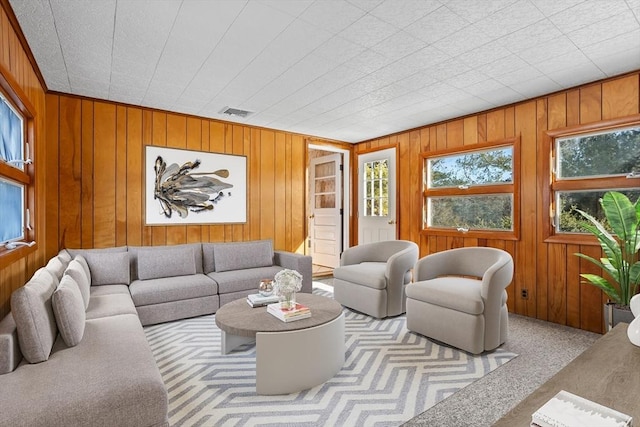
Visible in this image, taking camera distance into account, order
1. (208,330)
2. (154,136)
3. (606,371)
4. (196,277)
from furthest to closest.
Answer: (154,136) → (196,277) → (208,330) → (606,371)

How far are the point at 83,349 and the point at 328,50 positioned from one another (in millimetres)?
2579

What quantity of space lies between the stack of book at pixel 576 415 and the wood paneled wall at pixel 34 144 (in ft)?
8.99

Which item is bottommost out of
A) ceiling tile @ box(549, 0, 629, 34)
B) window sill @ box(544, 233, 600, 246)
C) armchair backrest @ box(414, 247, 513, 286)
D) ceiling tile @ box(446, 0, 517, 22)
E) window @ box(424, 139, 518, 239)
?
armchair backrest @ box(414, 247, 513, 286)

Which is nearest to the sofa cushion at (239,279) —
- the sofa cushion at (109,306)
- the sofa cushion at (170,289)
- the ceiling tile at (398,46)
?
the sofa cushion at (170,289)

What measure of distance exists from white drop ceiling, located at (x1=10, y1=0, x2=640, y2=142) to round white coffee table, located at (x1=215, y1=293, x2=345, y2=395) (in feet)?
6.69

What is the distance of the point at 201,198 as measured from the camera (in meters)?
4.52

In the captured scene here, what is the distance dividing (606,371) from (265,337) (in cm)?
174

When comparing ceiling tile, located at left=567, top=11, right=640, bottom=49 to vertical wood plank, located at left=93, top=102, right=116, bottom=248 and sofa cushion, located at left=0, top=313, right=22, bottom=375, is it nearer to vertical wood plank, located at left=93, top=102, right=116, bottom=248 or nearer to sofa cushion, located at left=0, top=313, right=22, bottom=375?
sofa cushion, located at left=0, top=313, right=22, bottom=375

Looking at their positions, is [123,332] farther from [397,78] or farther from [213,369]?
[397,78]

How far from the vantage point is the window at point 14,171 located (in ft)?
7.18

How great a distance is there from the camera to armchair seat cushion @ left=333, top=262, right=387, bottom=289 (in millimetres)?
3646

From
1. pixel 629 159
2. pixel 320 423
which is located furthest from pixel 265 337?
pixel 629 159

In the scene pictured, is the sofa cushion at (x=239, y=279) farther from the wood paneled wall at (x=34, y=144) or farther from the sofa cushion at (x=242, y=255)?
the wood paneled wall at (x=34, y=144)

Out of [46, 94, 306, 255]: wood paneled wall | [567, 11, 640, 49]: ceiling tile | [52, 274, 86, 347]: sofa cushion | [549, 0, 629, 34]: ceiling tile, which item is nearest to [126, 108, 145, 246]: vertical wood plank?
[46, 94, 306, 255]: wood paneled wall
